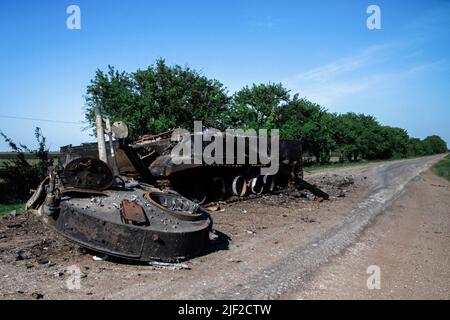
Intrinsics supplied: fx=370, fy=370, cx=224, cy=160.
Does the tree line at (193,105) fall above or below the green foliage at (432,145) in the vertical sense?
above

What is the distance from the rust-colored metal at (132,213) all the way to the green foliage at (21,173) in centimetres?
1158

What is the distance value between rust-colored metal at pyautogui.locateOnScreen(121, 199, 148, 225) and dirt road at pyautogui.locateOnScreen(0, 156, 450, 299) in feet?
2.31

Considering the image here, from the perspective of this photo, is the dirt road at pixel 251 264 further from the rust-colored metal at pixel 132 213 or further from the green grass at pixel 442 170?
the green grass at pixel 442 170

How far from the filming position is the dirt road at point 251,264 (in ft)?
15.4

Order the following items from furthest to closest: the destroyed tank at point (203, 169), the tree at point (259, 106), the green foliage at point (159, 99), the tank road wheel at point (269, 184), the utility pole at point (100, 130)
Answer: the tree at point (259, 106) < the green foliage at point (159, 99) < the tank road wheel at point (269, 184) < the destroyed tank at point (203, 169) < the utility pole at point (100, 130)

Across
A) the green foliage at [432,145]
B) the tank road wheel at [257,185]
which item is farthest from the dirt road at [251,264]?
the green foliage at [432,145]

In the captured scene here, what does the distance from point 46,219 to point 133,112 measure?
759 inches

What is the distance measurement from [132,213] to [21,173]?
12.7 meters

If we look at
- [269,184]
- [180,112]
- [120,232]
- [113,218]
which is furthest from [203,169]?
[180,112]

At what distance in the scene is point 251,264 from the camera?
5.91 meters

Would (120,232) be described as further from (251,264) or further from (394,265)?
(394,265)

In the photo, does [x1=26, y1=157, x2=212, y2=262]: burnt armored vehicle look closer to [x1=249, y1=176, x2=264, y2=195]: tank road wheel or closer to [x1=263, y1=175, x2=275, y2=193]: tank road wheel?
[x1=249, y1=176, x2=264, y2=195]: tank road wheel
